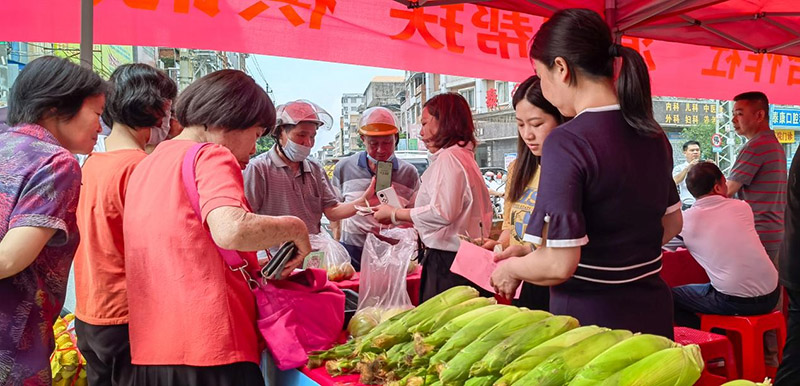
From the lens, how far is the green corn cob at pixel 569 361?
3.74 feet

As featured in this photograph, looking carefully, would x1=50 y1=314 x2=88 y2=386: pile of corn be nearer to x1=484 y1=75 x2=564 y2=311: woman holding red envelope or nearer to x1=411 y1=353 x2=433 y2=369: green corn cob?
x1=411 y1=353 x2=433 y2=369: green corn cob

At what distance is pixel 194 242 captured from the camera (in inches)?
58.3

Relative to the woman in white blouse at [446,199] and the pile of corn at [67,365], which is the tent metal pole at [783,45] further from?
the pile of corn at [67,365]

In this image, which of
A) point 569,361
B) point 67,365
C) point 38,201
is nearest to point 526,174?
point 569,361

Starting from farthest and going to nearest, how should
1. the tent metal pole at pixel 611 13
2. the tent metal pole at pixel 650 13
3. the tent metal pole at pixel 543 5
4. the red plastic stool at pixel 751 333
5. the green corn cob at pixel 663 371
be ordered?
1. the tent metal pole at pixel 611 13
2. the tent metal pole at pixel 543 5
3. the tent metal pole at pixel 650 13
4. the red plastic stool at pixel 751 333
5. the green corn cob at pixel 663 371

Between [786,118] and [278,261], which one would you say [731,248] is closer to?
[278,261]

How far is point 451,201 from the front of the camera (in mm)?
2764

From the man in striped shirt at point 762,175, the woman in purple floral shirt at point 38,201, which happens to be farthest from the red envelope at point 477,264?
the man in striped shirt at point 762,175

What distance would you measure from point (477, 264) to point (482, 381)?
724 mm

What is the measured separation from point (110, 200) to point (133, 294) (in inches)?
14.7

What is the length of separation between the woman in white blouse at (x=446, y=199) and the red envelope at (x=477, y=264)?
0.80 m

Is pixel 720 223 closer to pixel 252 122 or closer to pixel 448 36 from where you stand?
pixel 448 36

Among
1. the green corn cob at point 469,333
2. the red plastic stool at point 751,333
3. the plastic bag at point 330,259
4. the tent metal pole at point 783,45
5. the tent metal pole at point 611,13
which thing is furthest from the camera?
the tent metal pole at point 783,45

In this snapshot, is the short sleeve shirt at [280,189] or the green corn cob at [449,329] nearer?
the green corn cob at [449,329]
